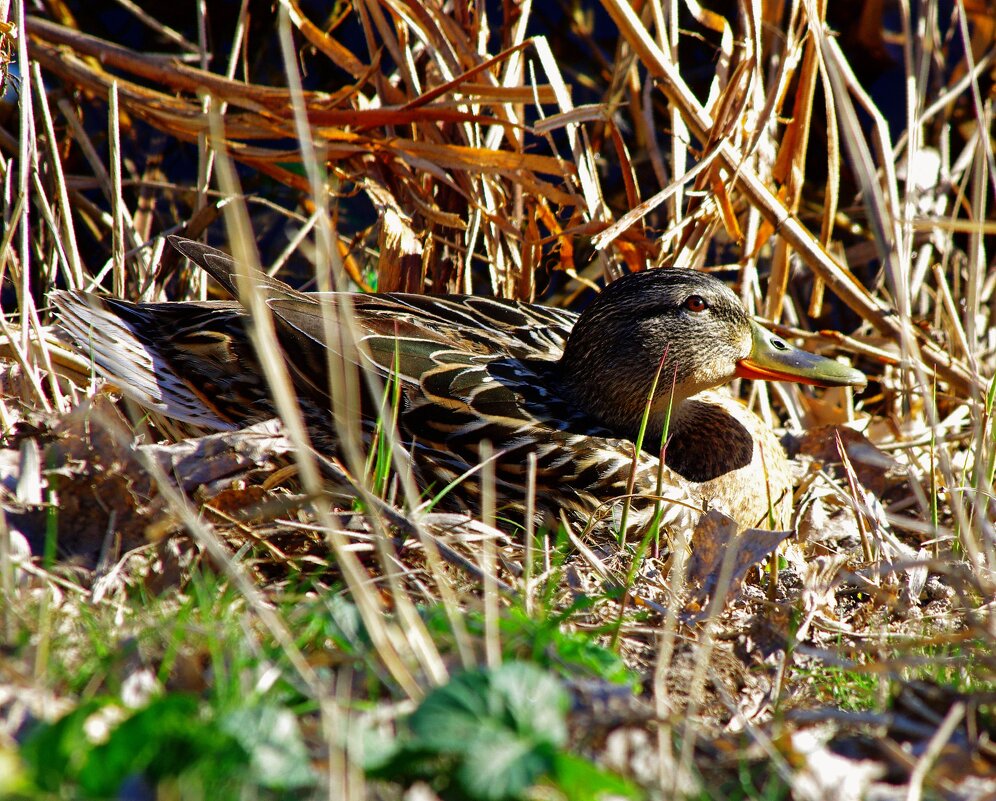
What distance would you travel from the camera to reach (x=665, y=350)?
3.75m

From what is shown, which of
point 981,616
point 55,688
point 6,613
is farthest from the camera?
point 981,616

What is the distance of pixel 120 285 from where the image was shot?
4070 millimetres

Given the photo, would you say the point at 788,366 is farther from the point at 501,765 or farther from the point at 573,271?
the point at 501,765

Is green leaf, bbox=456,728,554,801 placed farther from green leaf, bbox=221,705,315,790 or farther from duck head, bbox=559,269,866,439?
duck head, bbox=559,269,866,439

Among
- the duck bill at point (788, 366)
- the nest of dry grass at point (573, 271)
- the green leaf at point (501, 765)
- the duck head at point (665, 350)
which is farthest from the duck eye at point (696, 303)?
the green leaf at point (501, 765)

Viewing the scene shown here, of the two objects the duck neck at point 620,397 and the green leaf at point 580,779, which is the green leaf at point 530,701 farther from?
the duck neck at point 620,397

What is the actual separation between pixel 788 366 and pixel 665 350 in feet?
1.46

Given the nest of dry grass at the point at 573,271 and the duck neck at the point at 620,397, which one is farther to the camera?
the duck neck at the point at 620,397

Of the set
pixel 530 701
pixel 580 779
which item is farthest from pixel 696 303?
pixel 580 779

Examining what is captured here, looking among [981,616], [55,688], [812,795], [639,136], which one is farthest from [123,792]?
[639,136]

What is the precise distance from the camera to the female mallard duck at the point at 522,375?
348 centimetres

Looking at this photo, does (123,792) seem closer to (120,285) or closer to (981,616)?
(981,616)

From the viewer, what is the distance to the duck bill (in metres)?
3.70

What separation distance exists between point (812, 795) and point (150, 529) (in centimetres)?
157
